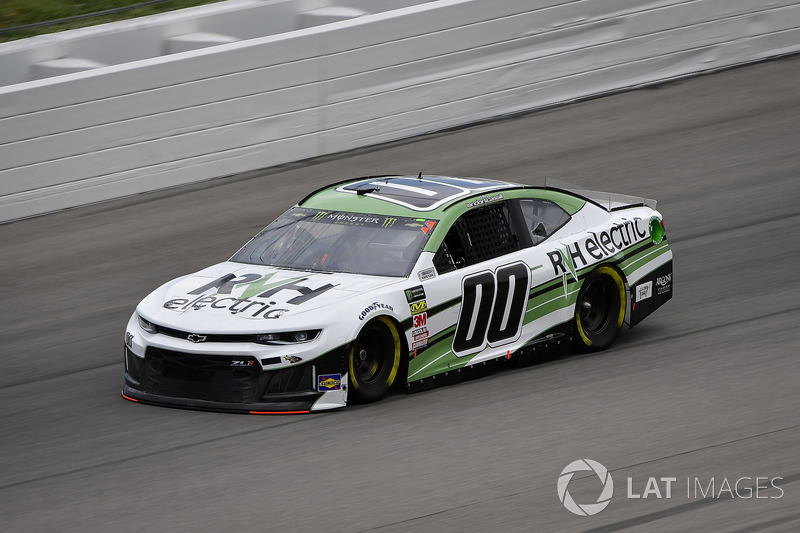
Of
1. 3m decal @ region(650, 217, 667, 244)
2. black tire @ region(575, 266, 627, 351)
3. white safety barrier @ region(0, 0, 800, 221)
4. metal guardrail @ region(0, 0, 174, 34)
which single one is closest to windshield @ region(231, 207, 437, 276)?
black tire @ region(575, 266, 627, 351)

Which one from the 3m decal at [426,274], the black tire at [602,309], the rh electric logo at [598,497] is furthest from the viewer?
the black tire at [602,309]

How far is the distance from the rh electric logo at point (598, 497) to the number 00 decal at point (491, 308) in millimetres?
1848

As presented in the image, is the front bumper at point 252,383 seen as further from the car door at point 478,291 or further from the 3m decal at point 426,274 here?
the 3m decal at point 426,274

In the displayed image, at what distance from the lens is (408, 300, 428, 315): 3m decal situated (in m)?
7.99

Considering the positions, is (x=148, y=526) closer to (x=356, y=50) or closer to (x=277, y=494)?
(x=277, y=494)

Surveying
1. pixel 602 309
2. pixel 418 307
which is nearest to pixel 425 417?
pixel 418 307

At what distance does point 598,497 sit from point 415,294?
2314 mm

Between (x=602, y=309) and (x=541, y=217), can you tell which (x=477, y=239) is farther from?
(x=602, y=309)

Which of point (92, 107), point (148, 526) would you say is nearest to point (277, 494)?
point (148, 526)

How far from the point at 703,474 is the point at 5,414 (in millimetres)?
4593

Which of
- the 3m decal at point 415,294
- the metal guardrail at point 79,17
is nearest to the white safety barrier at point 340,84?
the metal guardrail at point 79,17

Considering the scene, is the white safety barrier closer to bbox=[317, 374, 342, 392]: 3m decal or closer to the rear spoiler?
the rear spoiler

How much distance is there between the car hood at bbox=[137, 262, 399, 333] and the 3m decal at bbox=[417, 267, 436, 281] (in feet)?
0.63

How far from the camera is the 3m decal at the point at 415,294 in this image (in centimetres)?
798
